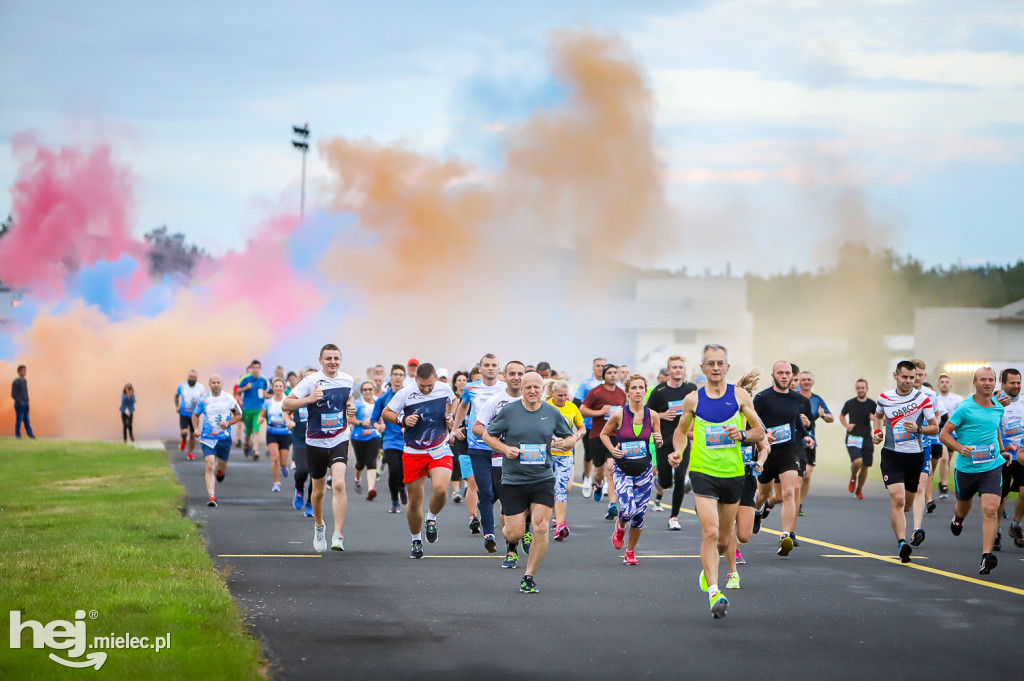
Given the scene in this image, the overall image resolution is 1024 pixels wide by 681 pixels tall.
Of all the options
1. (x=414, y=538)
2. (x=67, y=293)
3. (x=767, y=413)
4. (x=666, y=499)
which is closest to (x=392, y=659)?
(x=414, y=538)

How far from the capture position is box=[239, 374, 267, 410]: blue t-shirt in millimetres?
24281

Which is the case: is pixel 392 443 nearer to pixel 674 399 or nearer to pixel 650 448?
pixel 650 448

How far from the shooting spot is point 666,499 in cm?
1938

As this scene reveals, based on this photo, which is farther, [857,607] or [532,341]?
[532,341]

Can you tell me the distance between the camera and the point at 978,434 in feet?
37.1

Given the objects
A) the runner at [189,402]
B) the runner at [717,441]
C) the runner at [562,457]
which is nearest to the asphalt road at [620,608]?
the runner at [562,457]

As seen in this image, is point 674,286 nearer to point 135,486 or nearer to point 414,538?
point 135,486

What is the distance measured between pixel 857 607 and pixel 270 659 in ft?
15.4

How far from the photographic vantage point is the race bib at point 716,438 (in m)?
8.91

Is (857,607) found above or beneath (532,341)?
beneath

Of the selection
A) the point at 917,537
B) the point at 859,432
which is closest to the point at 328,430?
the point at 917,537

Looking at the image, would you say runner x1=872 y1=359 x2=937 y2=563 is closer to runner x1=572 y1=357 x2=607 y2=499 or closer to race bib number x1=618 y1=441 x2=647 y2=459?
race bib number x1=618 y1=441 x2=647 y2=459

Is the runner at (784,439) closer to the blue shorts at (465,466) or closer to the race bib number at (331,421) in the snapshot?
the race bib number at (331,421)

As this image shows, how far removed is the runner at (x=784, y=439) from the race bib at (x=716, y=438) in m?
3.00
